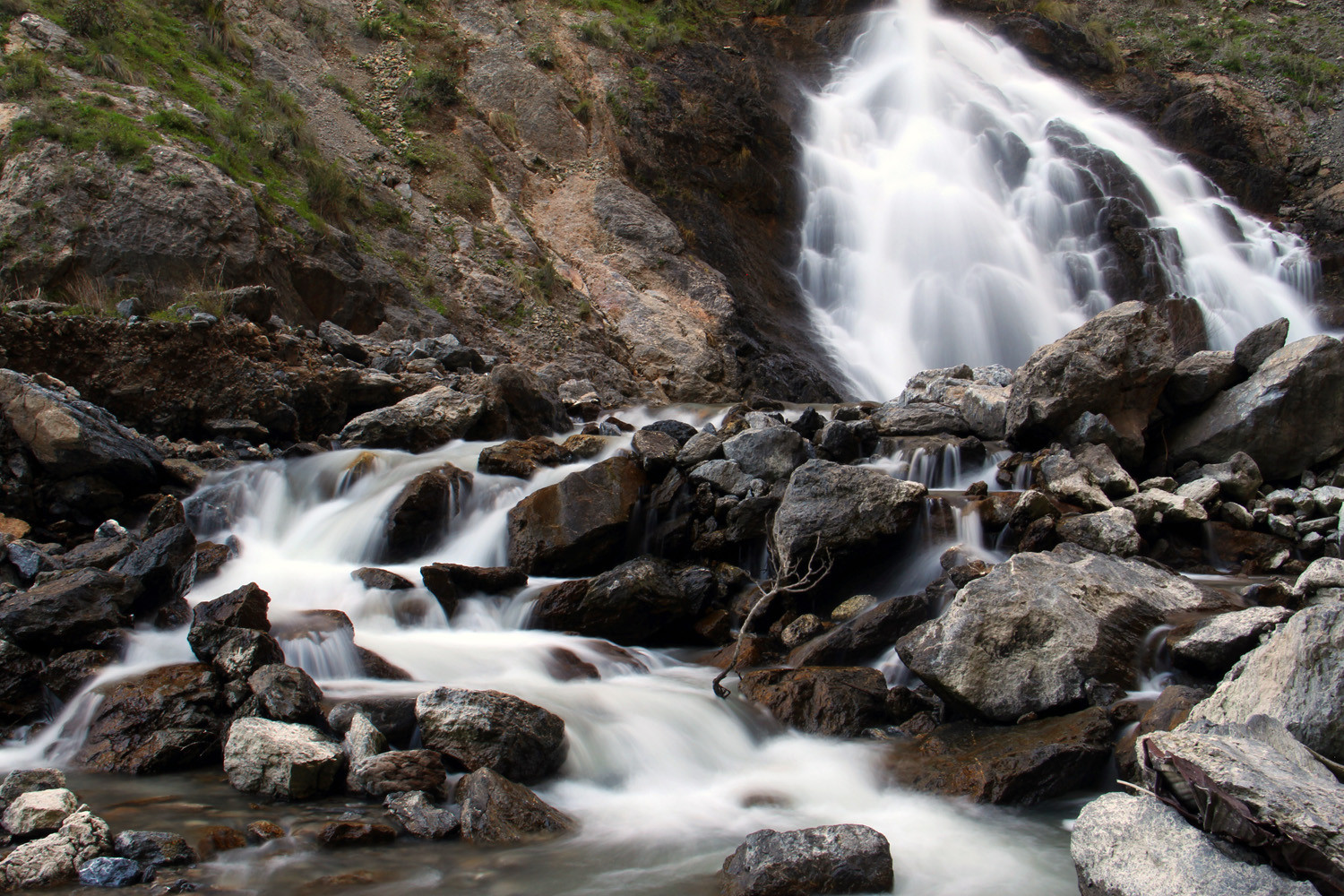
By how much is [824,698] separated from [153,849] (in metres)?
3.69

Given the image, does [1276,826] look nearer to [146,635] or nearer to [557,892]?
[557,892]

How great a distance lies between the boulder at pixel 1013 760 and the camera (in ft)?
13.8

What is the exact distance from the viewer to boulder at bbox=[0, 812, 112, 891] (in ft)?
9.61

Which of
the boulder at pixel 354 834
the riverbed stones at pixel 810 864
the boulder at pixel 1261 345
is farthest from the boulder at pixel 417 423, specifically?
the boulder at pixel 1261 345

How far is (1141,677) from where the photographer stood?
5074mm

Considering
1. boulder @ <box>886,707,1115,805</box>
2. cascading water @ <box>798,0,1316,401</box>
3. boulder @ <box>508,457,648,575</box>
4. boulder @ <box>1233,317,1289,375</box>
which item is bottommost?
boulder @ <box>886,707,1115,805</box>

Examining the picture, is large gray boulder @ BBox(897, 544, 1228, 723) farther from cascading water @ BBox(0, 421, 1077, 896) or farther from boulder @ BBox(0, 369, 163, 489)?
boulder @ BBox(0, 369, 163, 489)

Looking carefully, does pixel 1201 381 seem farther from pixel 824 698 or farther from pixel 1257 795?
pixel 1257 795

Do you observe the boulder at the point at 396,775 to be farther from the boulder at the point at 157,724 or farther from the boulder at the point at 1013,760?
the boulder at the point at 1013,760

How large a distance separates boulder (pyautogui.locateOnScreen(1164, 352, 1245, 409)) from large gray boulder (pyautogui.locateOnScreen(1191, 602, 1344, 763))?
686cm

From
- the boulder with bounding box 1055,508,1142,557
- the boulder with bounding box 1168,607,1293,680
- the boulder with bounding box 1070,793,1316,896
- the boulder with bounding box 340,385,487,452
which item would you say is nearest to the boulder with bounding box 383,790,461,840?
the boulder with bounding box 1070,793,1316,896

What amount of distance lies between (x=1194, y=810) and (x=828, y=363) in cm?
1456

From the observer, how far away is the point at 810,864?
318 cm

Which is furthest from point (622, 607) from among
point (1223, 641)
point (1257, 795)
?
point (1257, 795)
